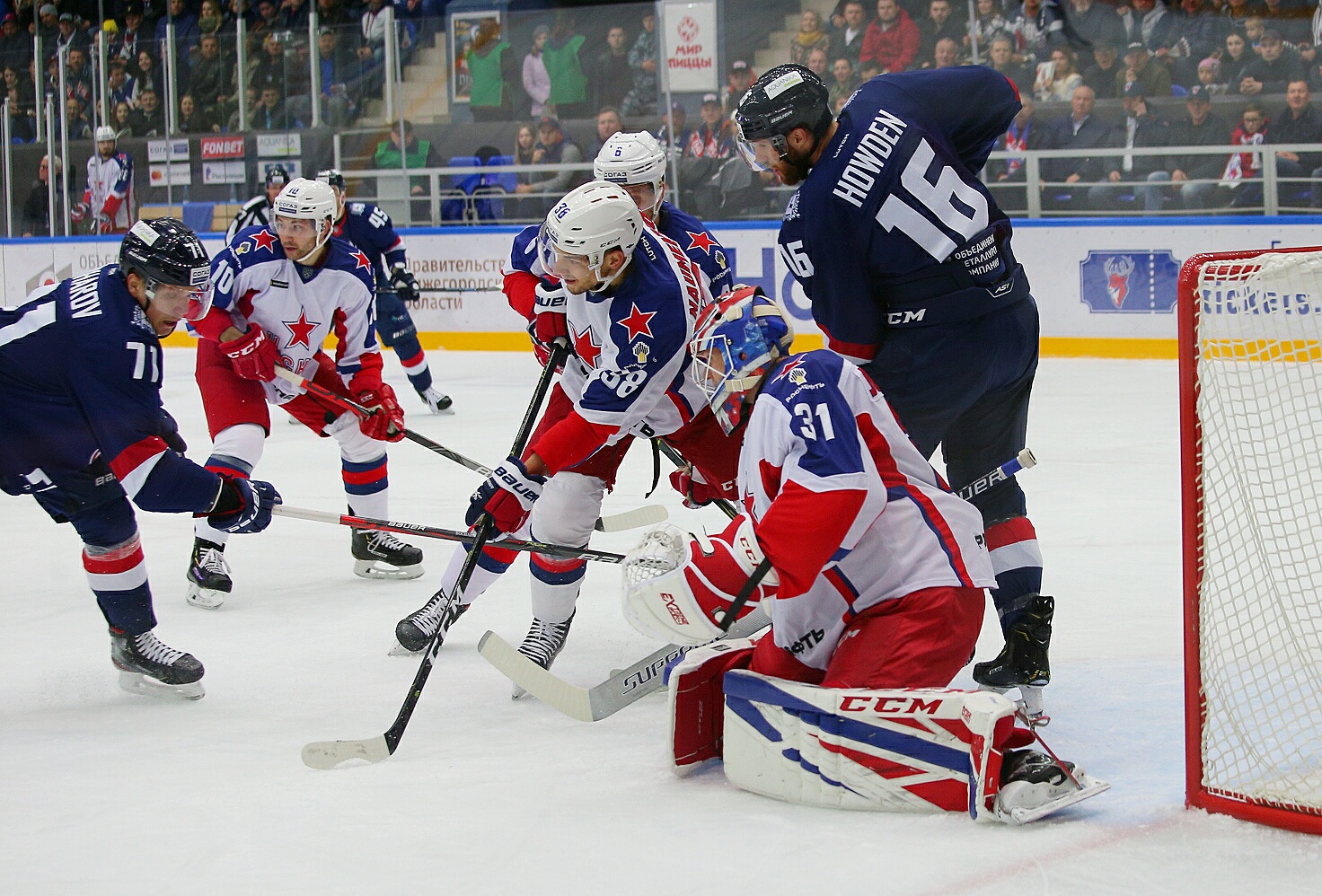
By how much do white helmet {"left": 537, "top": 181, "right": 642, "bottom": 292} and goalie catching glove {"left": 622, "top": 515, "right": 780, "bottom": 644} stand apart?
28.3 inches

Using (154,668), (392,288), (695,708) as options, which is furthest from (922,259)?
(392,288)

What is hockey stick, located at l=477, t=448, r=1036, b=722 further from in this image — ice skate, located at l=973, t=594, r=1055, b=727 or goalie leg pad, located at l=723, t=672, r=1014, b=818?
goalie leg pad, located at l=723, t=672, r=1014, b=818

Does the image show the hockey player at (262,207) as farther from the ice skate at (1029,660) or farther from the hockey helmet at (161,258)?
the ice skate at (1029,660)

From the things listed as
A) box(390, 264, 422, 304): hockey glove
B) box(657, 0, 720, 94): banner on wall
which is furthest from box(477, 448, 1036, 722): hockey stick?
box(657, 0, 720, 94): banner on wall

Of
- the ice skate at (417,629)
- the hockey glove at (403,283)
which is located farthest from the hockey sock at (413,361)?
the ice skate at (417,629)

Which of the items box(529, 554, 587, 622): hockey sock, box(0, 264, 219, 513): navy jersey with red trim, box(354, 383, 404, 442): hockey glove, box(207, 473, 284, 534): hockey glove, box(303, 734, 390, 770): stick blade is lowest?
box(303, 734, 390, 770): stick blade

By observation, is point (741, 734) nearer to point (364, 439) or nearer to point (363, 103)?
point (364, 439)

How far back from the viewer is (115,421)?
107 inches

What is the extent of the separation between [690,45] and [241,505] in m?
6.30

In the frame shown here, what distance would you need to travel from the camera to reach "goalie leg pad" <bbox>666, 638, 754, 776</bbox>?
7.59 ft

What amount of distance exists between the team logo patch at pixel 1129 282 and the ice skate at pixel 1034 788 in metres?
5.63

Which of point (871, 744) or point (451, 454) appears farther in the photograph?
point (451, 454)

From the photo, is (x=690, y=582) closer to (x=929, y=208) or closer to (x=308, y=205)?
(x=929, y=208)

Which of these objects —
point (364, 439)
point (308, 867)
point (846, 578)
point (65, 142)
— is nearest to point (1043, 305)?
point (364, 439)
